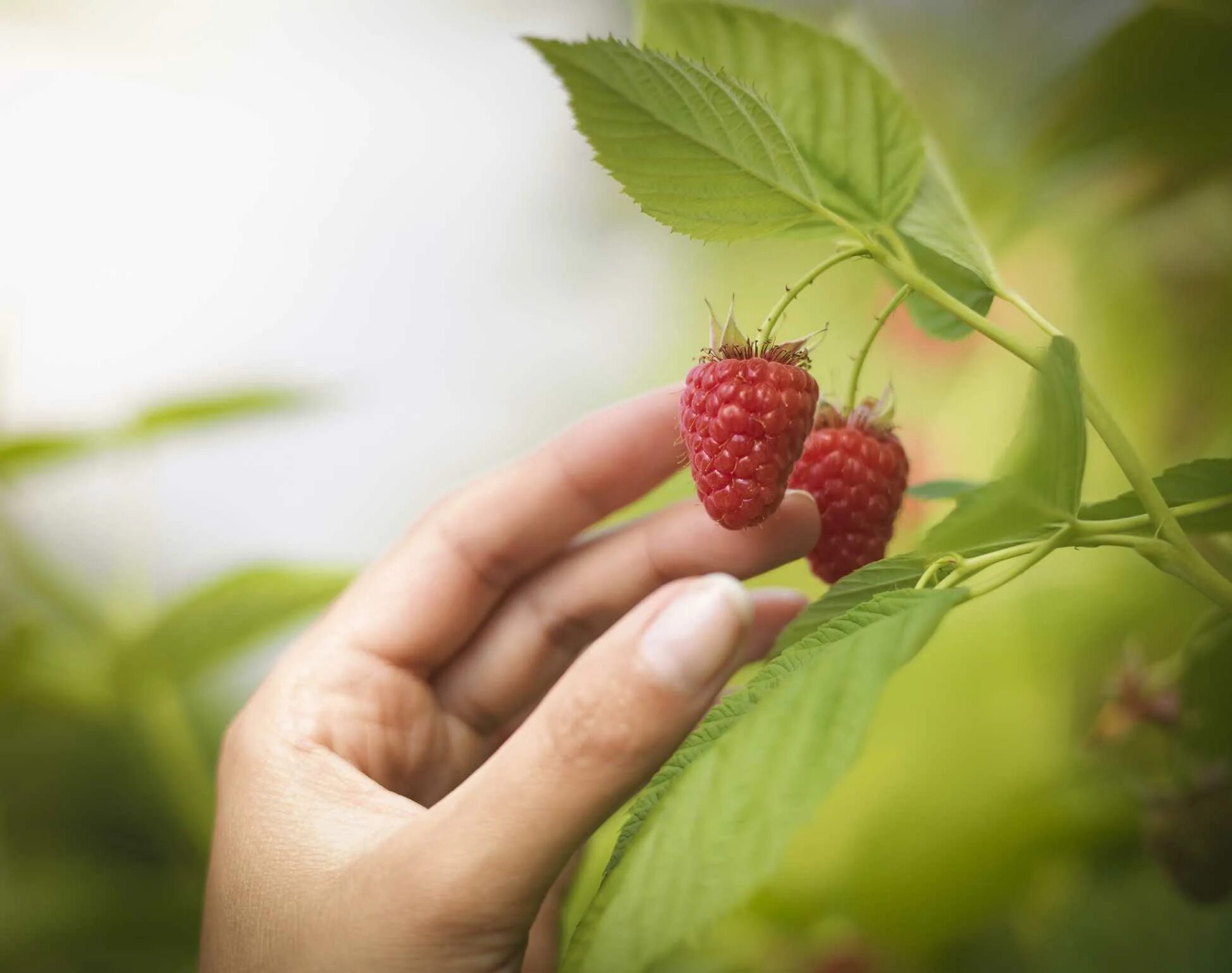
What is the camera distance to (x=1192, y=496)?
40cm

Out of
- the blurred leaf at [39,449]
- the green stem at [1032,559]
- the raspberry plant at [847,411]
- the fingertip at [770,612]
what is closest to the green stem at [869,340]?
the raspberry plant at [847,411]

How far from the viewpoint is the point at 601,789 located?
40cm

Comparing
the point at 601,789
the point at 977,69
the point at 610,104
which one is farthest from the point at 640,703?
the point at 977,69

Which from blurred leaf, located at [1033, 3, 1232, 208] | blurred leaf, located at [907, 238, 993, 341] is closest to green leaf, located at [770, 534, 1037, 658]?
blurred leaf, located at [907, 238, 993, 341]

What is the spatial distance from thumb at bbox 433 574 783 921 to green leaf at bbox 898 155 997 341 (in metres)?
0.17

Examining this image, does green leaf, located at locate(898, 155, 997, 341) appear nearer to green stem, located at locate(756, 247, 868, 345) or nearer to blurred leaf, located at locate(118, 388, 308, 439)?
green stem, located at locate(756, 247, 868, 345)

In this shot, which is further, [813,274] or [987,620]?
[987,620]

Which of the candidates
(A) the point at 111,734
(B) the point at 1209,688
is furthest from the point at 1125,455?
(A) the point at 111,734

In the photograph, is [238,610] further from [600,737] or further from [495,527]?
[600,737]

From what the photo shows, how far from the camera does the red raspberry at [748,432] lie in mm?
431

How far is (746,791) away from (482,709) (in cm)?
43

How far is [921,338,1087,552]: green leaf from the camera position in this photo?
11.7 inches

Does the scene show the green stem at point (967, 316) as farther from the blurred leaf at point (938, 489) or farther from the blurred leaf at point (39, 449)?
the blurred leaf at point (39, 449)

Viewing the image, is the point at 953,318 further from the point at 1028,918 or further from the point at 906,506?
the point at 1028,918
